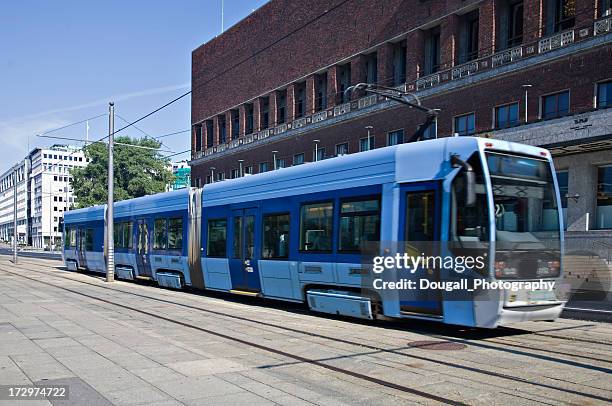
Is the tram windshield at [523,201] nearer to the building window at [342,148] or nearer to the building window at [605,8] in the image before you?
the building window at [605,8]

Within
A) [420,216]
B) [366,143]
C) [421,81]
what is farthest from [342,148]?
Result: [420,216]

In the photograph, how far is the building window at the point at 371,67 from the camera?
36906 millimetres

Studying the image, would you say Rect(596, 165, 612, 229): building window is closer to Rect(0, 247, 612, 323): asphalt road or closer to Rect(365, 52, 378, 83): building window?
Rect(0, 247, 612, 323): asphalt road

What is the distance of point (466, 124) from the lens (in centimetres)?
2952

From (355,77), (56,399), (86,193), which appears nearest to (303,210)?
(56,399)

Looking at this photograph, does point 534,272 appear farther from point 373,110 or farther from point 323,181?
point 373,110

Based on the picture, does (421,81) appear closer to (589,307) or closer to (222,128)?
(589,307)

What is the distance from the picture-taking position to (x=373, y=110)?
116 feet

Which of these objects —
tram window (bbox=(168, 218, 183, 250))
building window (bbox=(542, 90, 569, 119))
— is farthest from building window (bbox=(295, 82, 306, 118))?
tram window (bbox=(168, 218, 183, 250))

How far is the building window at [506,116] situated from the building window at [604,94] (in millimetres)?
3899

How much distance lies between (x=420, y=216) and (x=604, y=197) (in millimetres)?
16863

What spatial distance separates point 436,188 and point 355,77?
28.5m

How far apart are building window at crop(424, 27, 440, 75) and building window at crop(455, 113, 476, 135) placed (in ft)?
12.4

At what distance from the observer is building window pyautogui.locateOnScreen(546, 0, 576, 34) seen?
25.0 metres
